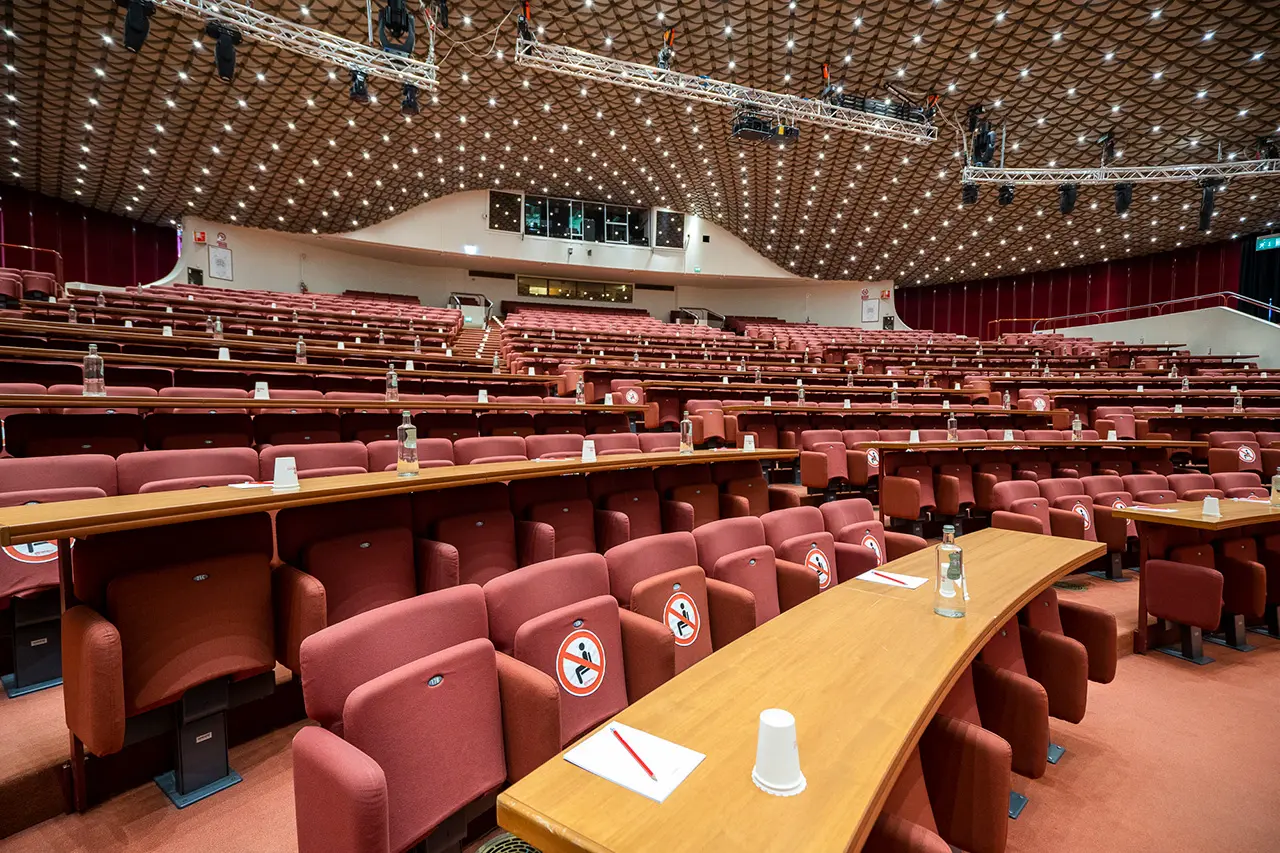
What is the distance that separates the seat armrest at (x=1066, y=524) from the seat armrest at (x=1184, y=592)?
1.62ft

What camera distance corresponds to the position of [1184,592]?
2.74 metres

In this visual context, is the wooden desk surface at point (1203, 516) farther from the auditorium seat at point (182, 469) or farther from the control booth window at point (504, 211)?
the control booth window at point (504, 211)

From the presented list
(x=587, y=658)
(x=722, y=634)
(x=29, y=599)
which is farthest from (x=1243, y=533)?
(x=29, y=599)

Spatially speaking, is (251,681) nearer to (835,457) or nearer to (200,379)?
(200,379)

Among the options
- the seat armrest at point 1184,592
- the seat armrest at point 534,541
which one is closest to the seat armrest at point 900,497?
the seat armrest at point 1184,592

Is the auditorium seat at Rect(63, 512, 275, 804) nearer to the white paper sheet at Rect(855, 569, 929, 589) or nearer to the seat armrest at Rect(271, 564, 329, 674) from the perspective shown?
the seat armrest at Rect(271, 564, 329, 674)

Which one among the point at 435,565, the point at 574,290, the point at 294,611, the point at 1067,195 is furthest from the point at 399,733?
the point at 574,290

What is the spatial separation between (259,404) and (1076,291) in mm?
20535

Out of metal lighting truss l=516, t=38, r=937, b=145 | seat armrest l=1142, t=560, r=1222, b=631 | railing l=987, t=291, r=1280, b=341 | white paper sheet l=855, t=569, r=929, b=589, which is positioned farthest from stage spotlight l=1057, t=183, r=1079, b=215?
white paper sheet l=855, t=569, r=929, b=589

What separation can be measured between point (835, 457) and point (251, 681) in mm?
3861

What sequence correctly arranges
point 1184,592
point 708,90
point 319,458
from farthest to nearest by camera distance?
point 708,90, point 1184,592, point 319,458

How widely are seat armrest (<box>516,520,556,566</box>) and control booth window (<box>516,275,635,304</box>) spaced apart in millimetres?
15937

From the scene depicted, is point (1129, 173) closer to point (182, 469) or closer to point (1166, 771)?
point (1166, 771)

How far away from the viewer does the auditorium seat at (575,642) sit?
1.48 meters
